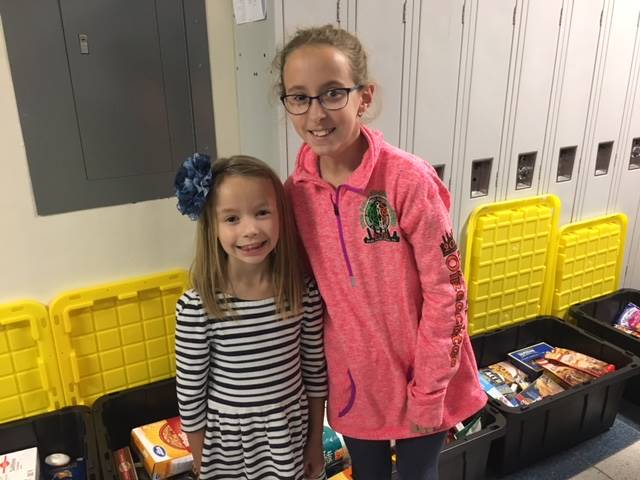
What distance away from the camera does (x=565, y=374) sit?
7.13 feet

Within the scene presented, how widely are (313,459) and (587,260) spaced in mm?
1704

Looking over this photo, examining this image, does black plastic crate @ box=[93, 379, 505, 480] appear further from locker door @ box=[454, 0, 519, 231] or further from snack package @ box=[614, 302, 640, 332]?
snack package @ box=[614, 302, 640, 332]

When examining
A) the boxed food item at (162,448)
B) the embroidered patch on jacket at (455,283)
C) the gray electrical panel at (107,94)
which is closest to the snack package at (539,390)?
the embroidered patch on jacket at (455,283)

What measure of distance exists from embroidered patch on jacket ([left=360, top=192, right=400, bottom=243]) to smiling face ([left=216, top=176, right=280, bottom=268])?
0.61 feet

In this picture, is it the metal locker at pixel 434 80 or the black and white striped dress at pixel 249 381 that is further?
the metal locker at pixel 434 80

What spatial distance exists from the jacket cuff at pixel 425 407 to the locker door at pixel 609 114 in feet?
5.21

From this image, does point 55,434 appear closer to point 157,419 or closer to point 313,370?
point 157,419

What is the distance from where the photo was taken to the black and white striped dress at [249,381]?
46.3 inches

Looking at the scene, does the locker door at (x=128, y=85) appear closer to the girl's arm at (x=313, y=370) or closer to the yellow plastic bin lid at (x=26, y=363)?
the yellow plastic bin lid at (x=26, y=363)

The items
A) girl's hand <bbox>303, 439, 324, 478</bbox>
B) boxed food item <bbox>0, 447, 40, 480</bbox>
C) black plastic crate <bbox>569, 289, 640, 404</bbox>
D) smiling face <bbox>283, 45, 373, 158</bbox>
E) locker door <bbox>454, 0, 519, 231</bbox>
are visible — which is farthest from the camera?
black plastic crate <bbox>569, 289, 640, 404</bbox>

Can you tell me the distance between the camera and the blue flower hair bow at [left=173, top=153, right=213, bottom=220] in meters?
1.10

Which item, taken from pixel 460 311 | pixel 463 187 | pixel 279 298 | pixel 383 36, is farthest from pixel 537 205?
pixel 279 298

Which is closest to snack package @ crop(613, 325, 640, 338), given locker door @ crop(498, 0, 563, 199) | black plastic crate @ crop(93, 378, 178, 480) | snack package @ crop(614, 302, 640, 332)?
snack package @ crop(614, 302, 640, 332)

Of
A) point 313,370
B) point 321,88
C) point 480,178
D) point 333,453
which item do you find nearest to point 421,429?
point 313,370
